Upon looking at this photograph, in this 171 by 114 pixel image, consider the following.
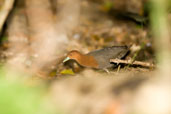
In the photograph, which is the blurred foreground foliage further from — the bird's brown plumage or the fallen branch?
the bird's brown plumage

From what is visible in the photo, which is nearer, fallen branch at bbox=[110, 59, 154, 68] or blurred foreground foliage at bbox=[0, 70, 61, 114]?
blurred foreground foliage at bbox=[0, 70, 61, 114]

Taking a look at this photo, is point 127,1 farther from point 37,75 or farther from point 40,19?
point 37,75

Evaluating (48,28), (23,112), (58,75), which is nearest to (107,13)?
(48,28)

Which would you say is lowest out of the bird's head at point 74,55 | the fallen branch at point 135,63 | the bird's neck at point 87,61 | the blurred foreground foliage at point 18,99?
the blurred foreground foliage at point 18,99

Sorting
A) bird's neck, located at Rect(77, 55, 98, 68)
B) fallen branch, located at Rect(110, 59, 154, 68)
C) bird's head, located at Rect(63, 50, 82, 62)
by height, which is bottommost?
fallen branch, located at Rect(110, 59, 154, 68)

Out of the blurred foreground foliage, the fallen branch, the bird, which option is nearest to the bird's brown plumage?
the bird

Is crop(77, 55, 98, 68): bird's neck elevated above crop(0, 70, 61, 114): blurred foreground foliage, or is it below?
above

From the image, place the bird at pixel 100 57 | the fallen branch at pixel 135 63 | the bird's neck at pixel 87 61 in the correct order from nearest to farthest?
the fallen branch at pixel 135 63 → the bird at pixel 100 57 → the bird's neck at pixel 87 61

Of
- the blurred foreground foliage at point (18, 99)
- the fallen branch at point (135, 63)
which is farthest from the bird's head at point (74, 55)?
the blurred foreground foliage at point (18, 99)

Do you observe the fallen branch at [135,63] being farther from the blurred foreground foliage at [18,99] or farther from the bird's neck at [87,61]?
the blurred foreground foliage at [18,99]
